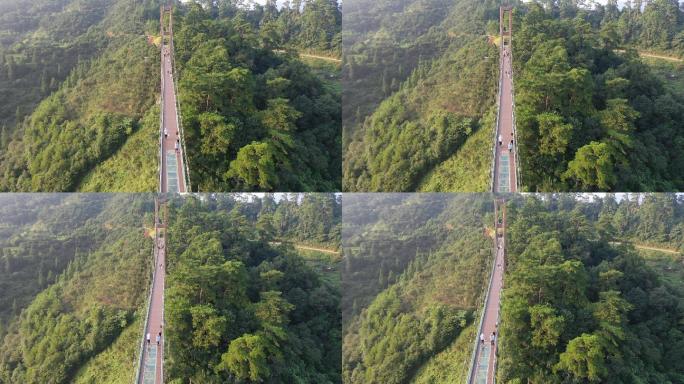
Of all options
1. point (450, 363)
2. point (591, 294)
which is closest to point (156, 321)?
point (450, 363)

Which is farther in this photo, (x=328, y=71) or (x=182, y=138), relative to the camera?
(x=328, y=71)

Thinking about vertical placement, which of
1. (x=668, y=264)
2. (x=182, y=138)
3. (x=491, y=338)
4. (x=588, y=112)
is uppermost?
(x=588, y=112)

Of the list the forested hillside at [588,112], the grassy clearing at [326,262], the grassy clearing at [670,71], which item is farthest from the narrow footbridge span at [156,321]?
the grassy clearing at [670,71]

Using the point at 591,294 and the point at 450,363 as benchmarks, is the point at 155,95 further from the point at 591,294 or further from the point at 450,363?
the point at 591,294

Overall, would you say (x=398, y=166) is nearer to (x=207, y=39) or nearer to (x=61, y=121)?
(x=207, y=39)

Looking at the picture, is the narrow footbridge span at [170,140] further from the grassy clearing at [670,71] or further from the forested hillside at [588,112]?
the grassy clearing at [670,71]

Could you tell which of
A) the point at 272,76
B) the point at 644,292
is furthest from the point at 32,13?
the point at 644,292

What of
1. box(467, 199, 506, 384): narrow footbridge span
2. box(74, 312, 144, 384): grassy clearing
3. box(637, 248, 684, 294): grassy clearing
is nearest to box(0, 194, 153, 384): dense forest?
box(74, 312, 144, 384): grassy clearing

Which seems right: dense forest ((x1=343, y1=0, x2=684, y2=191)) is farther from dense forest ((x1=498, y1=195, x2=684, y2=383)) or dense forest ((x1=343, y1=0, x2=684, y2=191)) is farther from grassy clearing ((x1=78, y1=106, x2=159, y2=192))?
grassy clearing ((x1=78, y1=106, x2=159, y2=192))
